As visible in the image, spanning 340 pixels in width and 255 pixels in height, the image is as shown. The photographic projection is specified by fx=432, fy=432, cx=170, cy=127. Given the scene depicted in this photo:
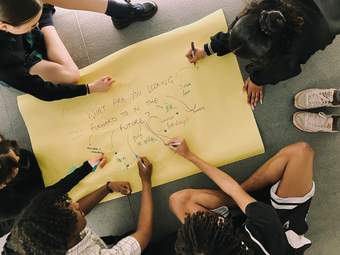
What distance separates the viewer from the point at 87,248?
2.97 feet

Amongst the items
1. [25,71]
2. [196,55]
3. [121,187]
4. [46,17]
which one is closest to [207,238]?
[121,187]

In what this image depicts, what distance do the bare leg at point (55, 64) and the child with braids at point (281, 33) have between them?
462 mm

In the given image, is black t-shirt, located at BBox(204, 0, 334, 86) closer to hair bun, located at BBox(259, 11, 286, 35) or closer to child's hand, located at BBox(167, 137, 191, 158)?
hair bun, located at BBox(259, 11, 286, 35)

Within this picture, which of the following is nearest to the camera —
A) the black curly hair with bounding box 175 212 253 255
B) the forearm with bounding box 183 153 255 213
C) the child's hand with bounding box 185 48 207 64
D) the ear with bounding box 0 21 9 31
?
the black curly hair with bounding box 175 212 253 255

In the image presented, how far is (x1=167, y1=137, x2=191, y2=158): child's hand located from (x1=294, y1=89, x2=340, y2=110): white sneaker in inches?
11.7

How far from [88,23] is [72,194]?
1.54ft

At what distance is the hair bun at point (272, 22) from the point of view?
30.5 inches

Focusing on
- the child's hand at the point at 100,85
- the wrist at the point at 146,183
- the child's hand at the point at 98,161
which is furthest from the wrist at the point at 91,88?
the wrist at the point at 146,183

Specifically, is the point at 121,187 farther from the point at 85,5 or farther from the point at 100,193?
the point at 85,5

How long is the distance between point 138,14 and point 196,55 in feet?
0.66

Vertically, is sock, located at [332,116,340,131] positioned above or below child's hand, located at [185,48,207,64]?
below

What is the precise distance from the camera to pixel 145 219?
107 cm

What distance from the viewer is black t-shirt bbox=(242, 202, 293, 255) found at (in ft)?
2.91

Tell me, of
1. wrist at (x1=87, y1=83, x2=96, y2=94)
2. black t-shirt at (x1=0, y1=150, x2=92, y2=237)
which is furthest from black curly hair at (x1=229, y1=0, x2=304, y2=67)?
black t-shirt at (x1=0, y1=150, x2=92, y2=237)
